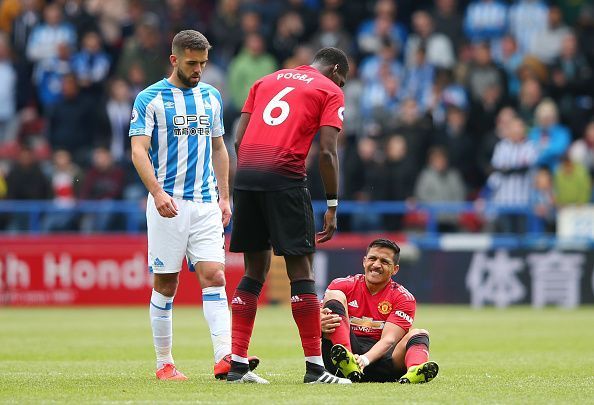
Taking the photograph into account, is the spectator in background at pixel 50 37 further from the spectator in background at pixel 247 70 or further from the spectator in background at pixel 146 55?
the spectator in background at pixel 247 70

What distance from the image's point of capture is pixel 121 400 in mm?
7777

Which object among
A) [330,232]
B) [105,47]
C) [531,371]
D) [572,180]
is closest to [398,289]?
[330,232]

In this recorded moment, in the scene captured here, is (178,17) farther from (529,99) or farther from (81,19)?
(529,99)

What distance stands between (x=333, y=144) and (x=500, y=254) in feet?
41.0

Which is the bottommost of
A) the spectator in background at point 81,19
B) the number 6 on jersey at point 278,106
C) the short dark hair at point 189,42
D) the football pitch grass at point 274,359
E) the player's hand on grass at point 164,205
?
the football pitch grass at point 274,359

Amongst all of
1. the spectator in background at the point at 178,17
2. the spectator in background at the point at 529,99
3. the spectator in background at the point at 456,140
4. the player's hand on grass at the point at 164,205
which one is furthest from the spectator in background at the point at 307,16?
the player's hand on grass at the point at 164,205

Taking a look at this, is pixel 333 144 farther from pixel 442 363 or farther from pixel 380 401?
pixel 442 363

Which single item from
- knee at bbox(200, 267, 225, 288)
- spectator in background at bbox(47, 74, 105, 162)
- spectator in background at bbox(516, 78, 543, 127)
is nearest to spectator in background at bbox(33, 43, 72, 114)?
spectator in background at bbox(47, 74, 105, 162)

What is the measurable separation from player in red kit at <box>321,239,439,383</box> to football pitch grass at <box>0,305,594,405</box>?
0.24 metres

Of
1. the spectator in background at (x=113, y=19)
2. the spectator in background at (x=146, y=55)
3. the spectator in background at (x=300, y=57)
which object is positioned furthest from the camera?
the spectator in background at (x=113, y=19)

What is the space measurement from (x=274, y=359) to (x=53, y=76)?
1352 cm

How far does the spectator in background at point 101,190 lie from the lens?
71.9 feet

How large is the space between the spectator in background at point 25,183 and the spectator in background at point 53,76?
7.09 ft

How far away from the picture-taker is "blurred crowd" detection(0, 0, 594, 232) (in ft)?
69.0
